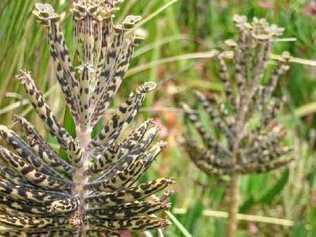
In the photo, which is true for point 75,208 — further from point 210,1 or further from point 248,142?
point 210,1

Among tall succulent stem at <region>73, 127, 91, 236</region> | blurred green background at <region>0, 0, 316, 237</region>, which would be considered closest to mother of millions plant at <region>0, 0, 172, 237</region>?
tall succulent stem at <region>73, 127, 91, 236</region>

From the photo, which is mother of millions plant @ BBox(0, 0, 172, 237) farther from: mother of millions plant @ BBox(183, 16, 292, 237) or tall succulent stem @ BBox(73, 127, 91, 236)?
mother of millions plant @ BBox(183, 16, 292, 237)

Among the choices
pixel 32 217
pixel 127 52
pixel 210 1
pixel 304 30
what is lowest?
pixel 32 217

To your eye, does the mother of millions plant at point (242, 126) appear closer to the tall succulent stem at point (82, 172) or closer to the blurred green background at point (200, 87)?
the blurred green background at point (200, 87)

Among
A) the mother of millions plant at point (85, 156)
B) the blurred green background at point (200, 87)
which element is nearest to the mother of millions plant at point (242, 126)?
the blurred green background at point (200, 87)

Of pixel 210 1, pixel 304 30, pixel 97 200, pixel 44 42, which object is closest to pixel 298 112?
pixel 210 1

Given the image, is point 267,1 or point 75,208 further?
point 267,1

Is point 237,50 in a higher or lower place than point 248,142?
higher
